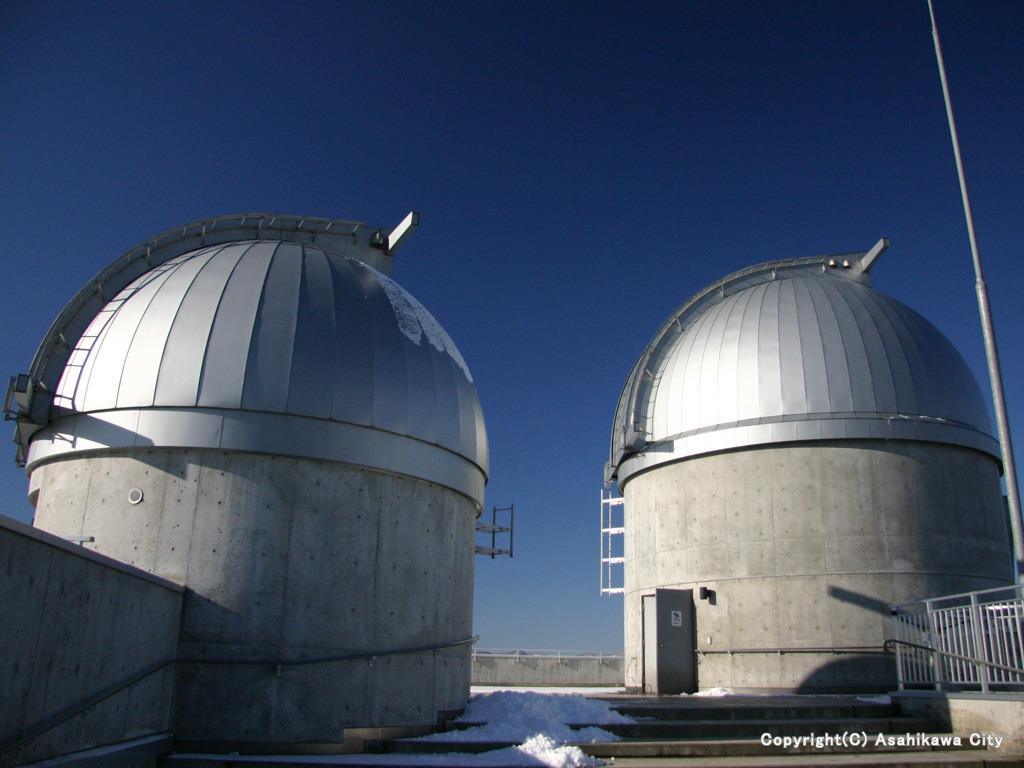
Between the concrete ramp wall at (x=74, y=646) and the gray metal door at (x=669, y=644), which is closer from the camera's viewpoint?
the concrete ramp wall at (x=74, y=646)

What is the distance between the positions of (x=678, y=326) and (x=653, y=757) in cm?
1291

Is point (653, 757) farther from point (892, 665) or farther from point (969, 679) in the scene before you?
point (892, 665)

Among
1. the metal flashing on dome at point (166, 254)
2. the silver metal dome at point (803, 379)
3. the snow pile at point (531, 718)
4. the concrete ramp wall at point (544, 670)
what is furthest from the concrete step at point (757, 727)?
the concrete ramp wall at point (544, 670)

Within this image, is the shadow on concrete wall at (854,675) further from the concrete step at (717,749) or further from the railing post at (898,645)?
the concrete step at (717,749)

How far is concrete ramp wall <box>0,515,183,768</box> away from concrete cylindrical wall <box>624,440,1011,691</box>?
11.6 m

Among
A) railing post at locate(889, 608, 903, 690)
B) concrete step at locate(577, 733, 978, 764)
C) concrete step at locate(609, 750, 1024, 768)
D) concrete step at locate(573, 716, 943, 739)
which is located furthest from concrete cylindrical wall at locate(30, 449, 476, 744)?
railing post at locate(889, 608, 903, 690)

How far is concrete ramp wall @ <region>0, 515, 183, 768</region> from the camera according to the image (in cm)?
735

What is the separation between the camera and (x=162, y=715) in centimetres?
1037

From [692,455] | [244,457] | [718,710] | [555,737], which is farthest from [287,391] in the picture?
[692,455]

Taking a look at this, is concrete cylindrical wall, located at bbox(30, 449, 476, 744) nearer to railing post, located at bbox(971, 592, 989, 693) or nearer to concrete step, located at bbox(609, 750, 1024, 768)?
concrete step, located at bbox(609, 750, 1024, 768)

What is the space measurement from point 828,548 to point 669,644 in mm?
3881

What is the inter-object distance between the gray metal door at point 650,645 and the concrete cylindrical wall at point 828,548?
1.03m

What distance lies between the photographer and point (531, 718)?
1205 centimetres

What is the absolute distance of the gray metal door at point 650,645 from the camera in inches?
702
